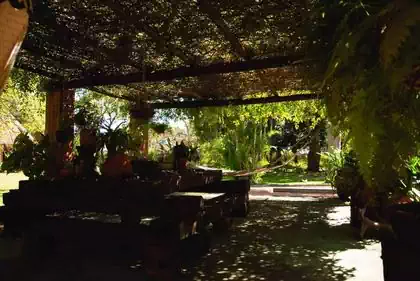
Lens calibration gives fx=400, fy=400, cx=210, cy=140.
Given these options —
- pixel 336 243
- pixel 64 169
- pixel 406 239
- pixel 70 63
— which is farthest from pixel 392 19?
pixel 70 63

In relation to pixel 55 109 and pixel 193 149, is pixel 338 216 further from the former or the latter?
pixel 55 109

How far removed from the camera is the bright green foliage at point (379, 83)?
99 centimetres

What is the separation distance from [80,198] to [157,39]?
6.08ft

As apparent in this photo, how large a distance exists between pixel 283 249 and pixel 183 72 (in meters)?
2.65

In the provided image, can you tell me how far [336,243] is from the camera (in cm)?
428

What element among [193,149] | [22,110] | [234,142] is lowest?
[193,149]

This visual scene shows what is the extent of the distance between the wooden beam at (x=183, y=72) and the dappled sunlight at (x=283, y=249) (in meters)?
2.01

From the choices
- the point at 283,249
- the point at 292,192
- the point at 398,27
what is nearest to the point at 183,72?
the point at 283,249

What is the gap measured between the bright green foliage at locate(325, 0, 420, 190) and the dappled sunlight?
205 cm

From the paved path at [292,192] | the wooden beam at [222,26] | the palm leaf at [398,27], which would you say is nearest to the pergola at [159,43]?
the wooden beam at [222,26]

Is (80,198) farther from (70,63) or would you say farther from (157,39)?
(70,63)

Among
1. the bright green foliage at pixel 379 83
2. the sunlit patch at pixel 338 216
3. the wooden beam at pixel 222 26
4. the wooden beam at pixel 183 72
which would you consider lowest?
the sunlit patch at pixel 338 216

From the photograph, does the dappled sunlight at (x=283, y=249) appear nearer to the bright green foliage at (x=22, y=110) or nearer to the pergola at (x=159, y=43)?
the pergola at (x=159, y=43)

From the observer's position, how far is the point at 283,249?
4008 millimetres
